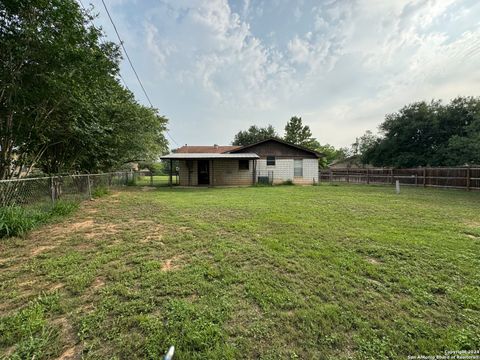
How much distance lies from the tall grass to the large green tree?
6.17 ft

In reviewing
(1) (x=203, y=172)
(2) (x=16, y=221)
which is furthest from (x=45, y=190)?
(1) (x=203, y=172)

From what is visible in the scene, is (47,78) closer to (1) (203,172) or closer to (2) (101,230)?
(2) (101,230)

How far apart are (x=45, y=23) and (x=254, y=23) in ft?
29.9

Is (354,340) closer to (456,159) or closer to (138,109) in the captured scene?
(138,109)

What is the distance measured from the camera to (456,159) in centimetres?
1588

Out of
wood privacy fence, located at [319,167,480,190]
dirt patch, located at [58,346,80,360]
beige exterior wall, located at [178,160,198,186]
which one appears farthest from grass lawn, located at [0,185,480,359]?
beige exterior wall, located at [178,160,198,186]

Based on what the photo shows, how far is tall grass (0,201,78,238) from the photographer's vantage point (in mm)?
4227

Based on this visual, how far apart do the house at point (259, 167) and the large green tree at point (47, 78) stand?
8299 millimetres

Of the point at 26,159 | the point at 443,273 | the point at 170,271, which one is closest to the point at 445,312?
the point at 443,273

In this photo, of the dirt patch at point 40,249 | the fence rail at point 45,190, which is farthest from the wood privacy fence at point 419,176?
the fence rail at point 45,190

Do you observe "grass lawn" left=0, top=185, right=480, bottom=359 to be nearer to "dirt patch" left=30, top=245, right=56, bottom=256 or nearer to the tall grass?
"dirt patch" left=30, top=245, right=56, bottom=256

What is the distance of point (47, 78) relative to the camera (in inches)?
198

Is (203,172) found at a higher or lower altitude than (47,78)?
lower

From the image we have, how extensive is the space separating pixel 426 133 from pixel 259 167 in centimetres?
1560
